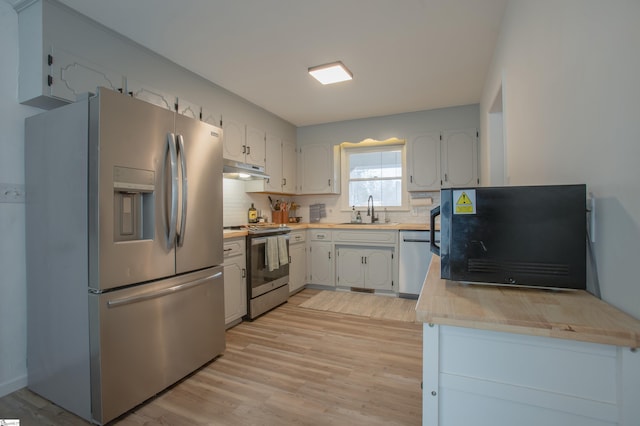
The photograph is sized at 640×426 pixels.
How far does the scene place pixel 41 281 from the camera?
184 centimetres

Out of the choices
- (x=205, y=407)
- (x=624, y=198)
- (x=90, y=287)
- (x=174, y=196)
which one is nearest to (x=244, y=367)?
(x=205, y=407)

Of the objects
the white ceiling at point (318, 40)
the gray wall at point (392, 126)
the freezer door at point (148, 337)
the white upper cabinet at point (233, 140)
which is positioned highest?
the white ceiling at point (318, 40)

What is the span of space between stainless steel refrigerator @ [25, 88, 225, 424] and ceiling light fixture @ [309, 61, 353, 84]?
4.17ft

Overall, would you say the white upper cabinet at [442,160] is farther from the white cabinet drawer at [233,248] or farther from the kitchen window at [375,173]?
the white cabinet drawer at [233,248]

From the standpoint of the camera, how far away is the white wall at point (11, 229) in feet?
6.11

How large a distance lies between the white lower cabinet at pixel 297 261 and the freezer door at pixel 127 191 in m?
2.08

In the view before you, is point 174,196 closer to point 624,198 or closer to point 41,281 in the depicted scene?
point 41,281

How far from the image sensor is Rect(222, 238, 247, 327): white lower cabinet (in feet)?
9.14

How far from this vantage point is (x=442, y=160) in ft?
13.1

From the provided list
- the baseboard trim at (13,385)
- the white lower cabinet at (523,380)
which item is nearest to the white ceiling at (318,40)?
the white lower cabinet at (523,380)

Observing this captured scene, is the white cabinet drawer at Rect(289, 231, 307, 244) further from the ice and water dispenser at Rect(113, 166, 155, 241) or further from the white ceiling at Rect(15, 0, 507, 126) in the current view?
the ice and water dispenser at Rect(113, 166, 155, 241)

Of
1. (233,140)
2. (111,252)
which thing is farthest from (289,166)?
(111,252)

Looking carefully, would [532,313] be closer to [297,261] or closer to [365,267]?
[365,267]

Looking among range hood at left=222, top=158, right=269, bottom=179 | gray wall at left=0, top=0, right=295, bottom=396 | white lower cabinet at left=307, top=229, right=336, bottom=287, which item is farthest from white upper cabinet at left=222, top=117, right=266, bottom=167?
gray wall at left=0, top=0, right=295, bottom=396
